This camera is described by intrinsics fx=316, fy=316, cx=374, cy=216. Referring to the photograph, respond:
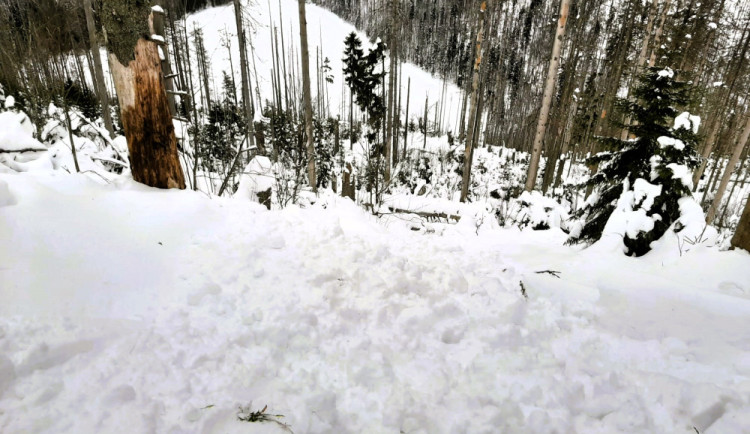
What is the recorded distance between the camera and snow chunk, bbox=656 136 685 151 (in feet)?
11.3

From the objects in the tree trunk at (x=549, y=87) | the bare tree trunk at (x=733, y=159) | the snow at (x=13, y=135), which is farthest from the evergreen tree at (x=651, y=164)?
the bare tree trunk at (x=733, y=159)

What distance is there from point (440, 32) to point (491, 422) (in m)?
64.2

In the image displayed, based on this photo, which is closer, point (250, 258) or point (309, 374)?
point (309, 374)

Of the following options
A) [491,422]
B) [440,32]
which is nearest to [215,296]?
[491,422]

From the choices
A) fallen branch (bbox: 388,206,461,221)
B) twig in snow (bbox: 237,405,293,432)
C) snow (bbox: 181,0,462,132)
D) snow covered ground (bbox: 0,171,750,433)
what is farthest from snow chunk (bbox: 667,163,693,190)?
snow (bbox: 181,0,462,132)

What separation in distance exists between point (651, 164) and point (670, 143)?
272 mm

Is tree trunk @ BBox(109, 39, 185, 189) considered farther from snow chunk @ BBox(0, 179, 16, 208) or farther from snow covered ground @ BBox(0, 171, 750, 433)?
snow chunk @ BBox(0, 179, 16, 208)

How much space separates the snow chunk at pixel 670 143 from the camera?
11.3 ft

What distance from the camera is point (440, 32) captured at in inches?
2178

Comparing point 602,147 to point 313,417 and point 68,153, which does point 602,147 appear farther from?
point 68,153

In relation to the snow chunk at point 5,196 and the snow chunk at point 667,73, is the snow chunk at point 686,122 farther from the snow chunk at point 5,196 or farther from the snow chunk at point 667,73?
the snow chunk at point 5,196

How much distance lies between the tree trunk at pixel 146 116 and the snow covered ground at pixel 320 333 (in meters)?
0.27

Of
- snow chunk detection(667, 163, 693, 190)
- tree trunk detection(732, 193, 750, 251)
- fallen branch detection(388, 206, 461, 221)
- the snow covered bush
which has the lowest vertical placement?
fallen branch detection(388, 206, 461, 221)

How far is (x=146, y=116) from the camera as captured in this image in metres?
2.96
